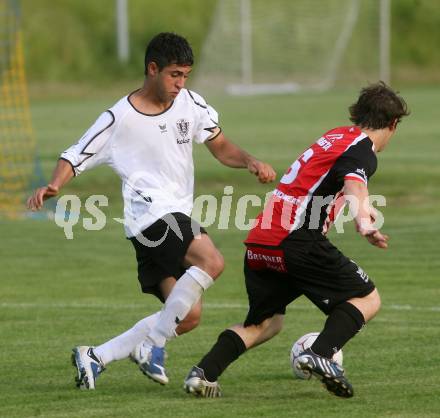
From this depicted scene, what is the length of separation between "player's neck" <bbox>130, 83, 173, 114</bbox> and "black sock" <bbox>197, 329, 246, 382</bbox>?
56.5 inches

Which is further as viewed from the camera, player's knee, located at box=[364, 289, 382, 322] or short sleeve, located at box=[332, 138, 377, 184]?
player's knee, located at box=[364, 289, 382, 322]

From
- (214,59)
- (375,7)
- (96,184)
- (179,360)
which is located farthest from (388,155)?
(375,7)

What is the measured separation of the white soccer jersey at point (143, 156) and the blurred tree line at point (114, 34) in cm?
4356

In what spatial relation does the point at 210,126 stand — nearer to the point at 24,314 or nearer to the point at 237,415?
the point at 237,415

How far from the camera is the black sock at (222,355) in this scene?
6.98 meters

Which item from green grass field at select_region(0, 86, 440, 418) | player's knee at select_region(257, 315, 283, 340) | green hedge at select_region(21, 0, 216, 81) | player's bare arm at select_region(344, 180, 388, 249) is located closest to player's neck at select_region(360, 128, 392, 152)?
player's bare arm at select_region(344, 180, 388, 249)

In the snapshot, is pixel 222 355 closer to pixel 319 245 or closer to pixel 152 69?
pixel 319 245

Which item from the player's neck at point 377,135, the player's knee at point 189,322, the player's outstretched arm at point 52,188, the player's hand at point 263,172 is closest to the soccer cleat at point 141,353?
the player's knee at point 189,322

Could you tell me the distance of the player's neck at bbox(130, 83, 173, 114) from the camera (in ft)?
24.6

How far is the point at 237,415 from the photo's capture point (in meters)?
6.51

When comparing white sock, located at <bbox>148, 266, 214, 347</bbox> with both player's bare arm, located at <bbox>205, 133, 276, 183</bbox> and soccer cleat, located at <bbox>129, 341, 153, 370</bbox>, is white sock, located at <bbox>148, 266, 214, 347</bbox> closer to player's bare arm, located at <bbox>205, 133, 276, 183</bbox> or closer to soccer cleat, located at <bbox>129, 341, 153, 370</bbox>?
soccer cleat, located at <bbox>129, 341, 153, 370</bbox>

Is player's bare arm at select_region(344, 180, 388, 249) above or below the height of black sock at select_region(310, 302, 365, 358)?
above

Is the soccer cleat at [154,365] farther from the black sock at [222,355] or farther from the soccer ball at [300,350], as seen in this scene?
the soccer ball at [300,350]

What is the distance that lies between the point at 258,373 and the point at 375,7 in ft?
133
